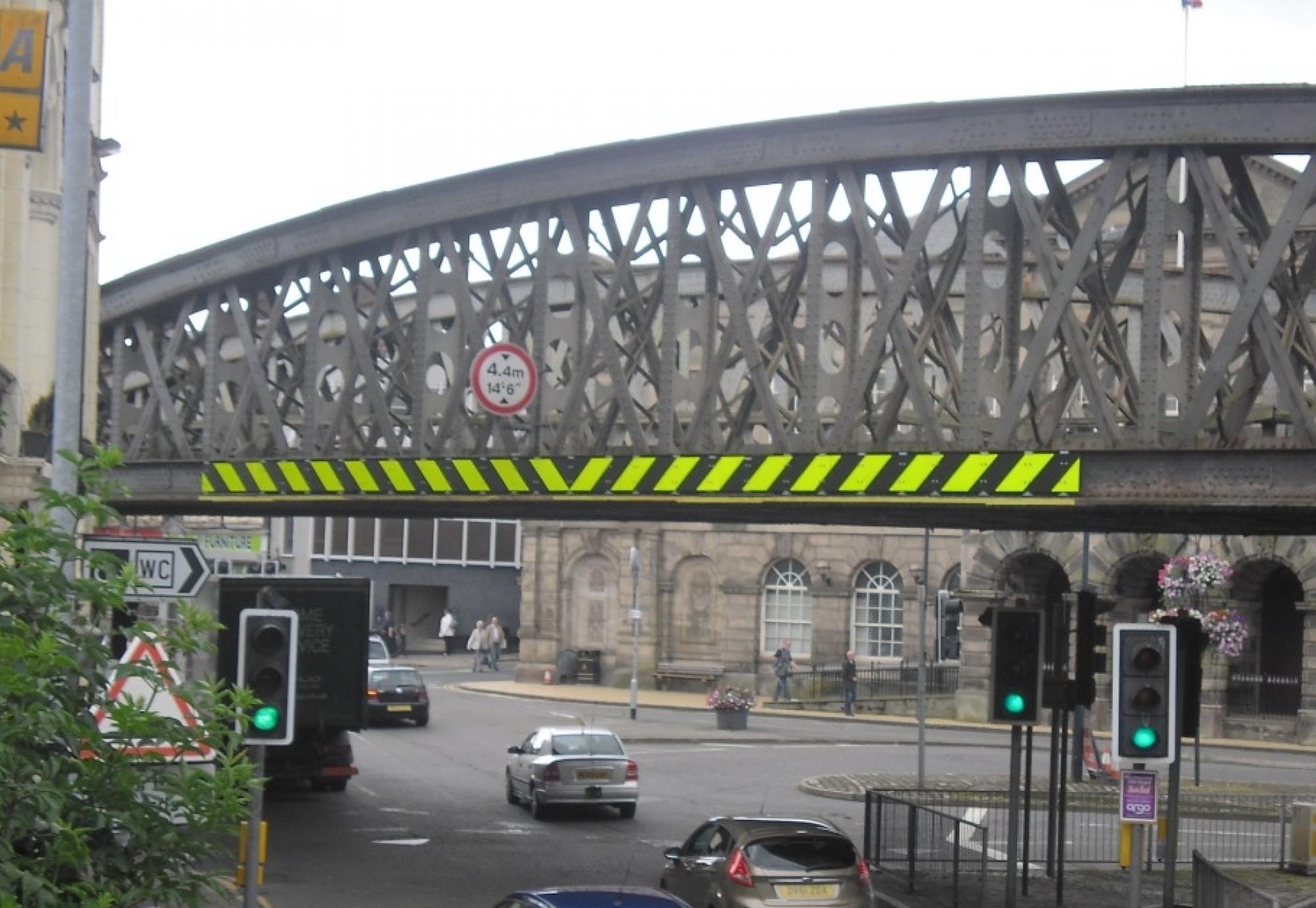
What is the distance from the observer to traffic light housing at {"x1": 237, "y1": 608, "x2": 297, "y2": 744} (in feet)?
49.9

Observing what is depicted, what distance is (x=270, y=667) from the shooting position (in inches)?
605

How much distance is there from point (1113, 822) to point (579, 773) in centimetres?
884

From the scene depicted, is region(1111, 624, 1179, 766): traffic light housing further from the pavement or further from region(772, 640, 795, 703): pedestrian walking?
region(772, 640, 795, 703): pedestrian walking

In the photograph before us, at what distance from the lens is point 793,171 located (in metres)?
23.8

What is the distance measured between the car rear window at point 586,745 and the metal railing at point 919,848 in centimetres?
648

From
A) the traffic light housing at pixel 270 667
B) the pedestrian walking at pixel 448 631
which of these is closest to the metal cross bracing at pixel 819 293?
the traffic light housing at pixel 270 667

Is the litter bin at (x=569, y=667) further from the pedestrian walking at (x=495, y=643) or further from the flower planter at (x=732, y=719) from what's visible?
the flower planter at (x=732, y=719)

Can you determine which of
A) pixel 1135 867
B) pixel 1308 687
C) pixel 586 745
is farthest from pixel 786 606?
pixel 1135 867

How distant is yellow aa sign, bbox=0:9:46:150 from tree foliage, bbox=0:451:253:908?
6.69 m

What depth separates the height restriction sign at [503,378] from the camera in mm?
25641

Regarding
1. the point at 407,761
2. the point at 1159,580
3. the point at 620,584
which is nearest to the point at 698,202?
the point at 407,761

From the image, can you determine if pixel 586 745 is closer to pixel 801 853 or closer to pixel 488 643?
pixel 801 853

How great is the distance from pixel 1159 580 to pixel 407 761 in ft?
61.3

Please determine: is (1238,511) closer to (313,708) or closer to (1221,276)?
(1221,276)
